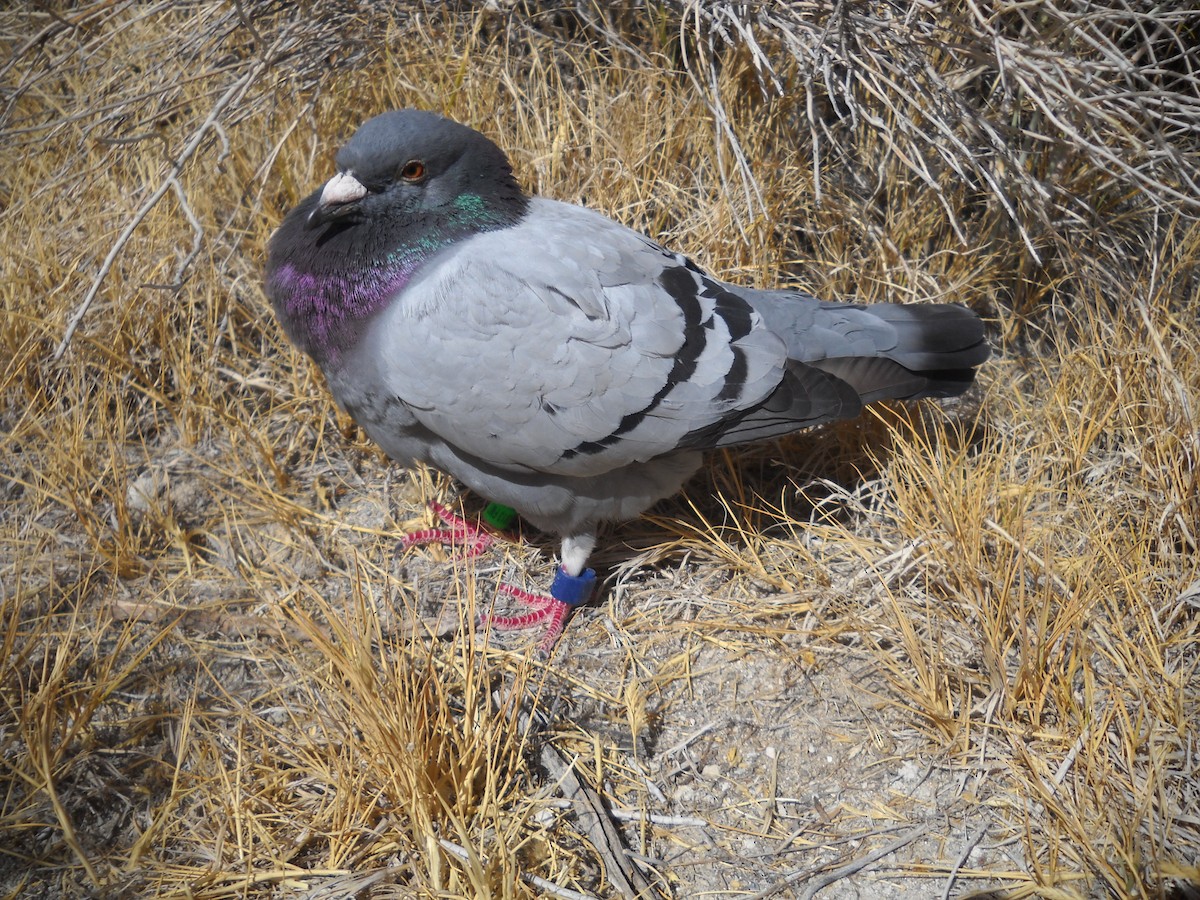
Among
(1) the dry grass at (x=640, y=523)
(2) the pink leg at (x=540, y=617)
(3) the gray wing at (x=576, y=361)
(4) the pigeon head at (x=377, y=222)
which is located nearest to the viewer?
(1) the dry grass at (x=640, y=523)

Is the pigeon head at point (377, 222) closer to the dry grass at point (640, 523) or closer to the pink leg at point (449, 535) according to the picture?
the dry grass at point (640, 523)

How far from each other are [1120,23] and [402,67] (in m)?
2.72

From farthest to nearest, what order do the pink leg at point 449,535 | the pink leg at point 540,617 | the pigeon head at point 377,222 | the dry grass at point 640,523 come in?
the pink leg at point 449,535
the pink leg at point 540,617
the pigeon head at point 377,222
the dry grass at point 640,523

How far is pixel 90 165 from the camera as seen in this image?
3.34m

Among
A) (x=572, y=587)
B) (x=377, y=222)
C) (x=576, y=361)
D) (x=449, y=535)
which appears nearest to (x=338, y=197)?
(x=377, y=222)

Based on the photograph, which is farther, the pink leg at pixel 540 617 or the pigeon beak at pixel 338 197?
the pink leg at pixel 540 617

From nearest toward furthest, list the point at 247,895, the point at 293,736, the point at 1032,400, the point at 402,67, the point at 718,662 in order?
1. the point at 247,895
2. the point at 293,736
3. the point at 718,662
4. the point at 1032,400
5. the point at 402,67

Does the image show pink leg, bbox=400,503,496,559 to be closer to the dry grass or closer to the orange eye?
the dry grass

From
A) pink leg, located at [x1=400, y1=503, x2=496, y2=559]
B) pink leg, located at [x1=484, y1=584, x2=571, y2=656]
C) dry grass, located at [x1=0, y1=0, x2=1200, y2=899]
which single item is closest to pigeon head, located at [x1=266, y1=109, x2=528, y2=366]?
dry grass, located at [x1=0, y1=0, x2=1200, y2=899]

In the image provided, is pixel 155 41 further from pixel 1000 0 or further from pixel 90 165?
pixel 1000 0

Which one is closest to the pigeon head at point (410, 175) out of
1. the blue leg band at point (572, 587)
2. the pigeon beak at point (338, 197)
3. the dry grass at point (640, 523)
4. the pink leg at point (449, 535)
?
the pigeon beak at point (338, 197)

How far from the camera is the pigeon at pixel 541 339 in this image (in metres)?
→ 2.39

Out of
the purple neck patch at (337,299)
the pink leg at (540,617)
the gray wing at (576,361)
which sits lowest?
the pink leg at (540,617)

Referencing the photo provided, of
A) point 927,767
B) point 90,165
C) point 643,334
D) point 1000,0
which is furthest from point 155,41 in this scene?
point 927,767
